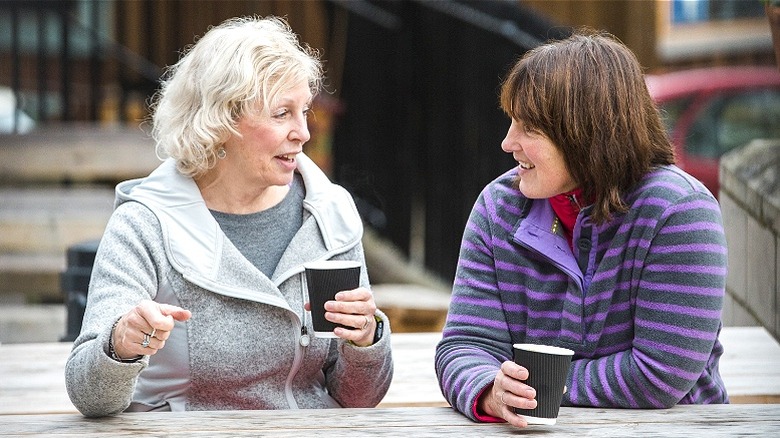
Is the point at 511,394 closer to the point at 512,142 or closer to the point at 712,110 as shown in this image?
the point at 512,142

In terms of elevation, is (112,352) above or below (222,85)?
below

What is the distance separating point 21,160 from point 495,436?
17.9 ft

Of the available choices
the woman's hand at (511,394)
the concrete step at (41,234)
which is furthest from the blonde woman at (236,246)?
the concrete step at (41,234)

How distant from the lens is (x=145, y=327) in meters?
2.16

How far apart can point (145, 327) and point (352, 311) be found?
39 centimetres

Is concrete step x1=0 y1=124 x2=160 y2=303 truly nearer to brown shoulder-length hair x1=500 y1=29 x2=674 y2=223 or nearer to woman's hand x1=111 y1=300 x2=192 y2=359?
→ woman's hand x1=111 y1=300 x2=192 y2=359

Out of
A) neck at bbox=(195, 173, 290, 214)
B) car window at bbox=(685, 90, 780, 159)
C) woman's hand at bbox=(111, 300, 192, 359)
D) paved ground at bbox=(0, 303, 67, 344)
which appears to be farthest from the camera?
car window at bbox=(685, 90, 780, 159)

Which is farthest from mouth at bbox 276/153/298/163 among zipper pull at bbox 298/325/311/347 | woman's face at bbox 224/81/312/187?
zipper pull at bbox 298/325/311/347

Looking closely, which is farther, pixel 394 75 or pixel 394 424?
pixel 394 75

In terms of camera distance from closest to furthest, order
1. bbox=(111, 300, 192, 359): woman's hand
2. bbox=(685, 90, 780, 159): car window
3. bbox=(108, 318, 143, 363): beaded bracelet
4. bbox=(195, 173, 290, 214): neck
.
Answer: bbox=(111, 300, 192, 359): woman's hand < bbox=(108, 318, 143, 363): beaded bracelet < bbox=(195, 173, 290, 214): neck < bbox=(685, 90, 780, 159): car window

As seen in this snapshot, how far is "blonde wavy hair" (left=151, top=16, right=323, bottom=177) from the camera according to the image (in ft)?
8.55

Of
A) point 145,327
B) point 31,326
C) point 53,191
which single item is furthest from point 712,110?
point 145,327

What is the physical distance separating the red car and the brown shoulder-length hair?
516 cm

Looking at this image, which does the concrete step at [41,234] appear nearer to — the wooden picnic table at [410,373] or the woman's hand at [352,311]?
the wooden picnic table at [410,373]
